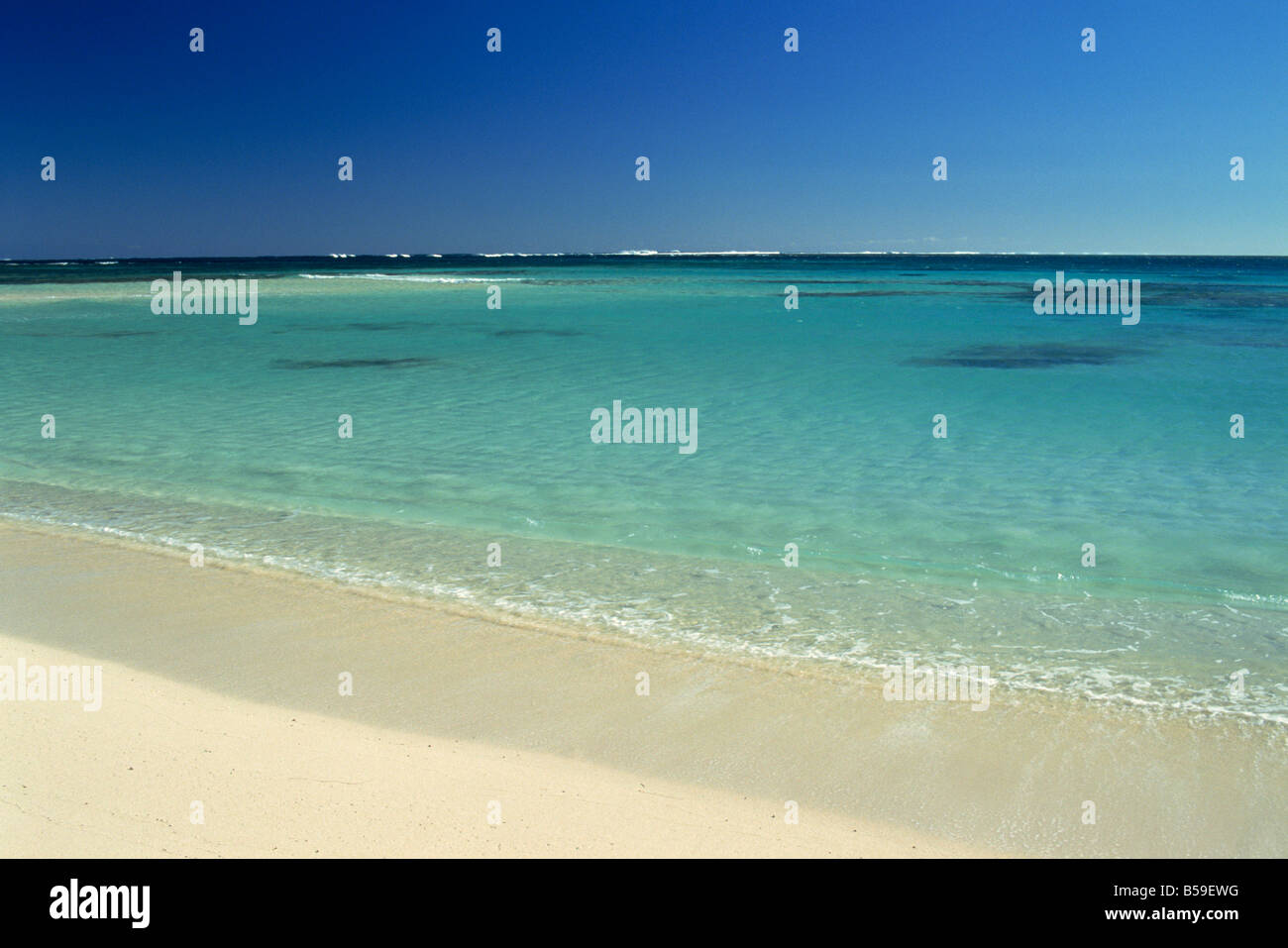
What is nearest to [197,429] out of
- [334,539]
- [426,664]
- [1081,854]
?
[334,539]

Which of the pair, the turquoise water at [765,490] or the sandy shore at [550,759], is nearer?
the sandy shore at [550,759]

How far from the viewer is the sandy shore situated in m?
3.18

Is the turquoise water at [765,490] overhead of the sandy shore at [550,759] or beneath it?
overhead

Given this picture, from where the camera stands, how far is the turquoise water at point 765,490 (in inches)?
208

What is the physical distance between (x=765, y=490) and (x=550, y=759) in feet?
15.9

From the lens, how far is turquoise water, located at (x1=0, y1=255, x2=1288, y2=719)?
5285mm

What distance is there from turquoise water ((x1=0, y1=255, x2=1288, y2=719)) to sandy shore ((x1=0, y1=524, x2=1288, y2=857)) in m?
0.57

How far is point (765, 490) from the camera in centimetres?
824

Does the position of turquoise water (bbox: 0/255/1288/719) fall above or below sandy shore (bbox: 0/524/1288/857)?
above

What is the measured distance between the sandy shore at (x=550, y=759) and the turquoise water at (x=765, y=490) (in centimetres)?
57

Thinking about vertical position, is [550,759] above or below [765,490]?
below

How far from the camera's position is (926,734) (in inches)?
157

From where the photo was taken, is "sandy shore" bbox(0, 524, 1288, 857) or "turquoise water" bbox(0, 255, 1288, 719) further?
"turquoise water" bbox(0, 255, 1288, 719)
